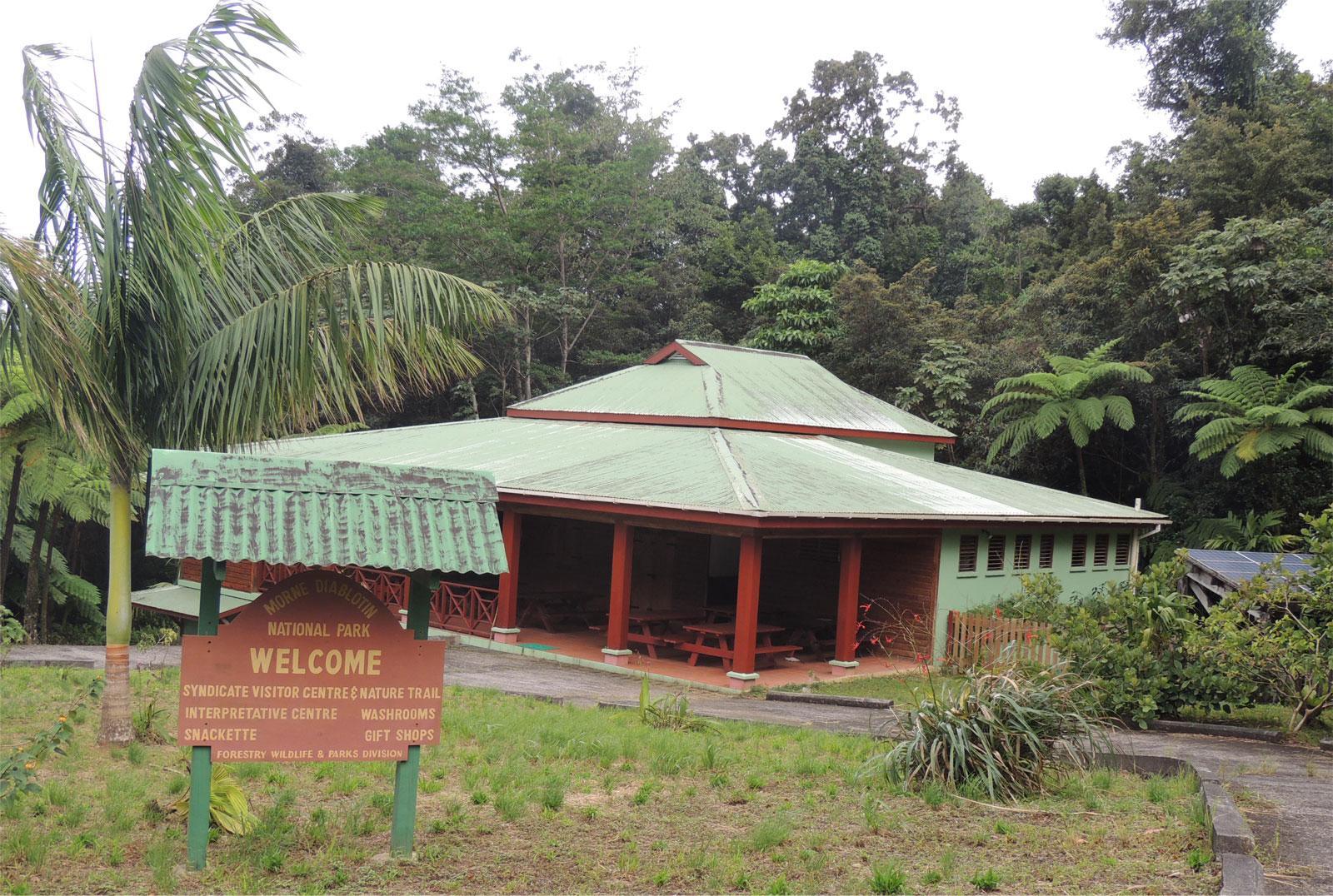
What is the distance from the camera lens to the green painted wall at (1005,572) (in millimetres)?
17266

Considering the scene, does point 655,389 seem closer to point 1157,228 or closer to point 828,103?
point 1157,228

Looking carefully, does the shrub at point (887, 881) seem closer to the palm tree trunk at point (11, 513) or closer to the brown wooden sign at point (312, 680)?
the brown wooden sign at point (312, 680)

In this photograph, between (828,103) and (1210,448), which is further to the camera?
(828,103)

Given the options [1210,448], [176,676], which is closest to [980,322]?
[1210,448]

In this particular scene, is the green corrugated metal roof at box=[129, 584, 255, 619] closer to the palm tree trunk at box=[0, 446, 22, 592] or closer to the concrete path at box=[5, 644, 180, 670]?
the concrete path at box=[5, 644, 180, 670]

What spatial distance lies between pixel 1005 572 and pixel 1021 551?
0.62m

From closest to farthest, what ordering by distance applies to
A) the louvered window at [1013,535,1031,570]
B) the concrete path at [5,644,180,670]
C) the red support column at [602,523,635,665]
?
the concrete path at [5,644,180,670]
the red support column at [602,523,635,665]
the louvered window at [1013,535,1031,570]

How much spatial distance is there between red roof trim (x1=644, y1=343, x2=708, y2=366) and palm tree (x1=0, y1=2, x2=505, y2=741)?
15.8m

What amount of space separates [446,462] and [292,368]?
12534 millimetres

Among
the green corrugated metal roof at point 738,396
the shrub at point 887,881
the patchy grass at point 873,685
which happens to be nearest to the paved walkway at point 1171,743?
the patchy grass at point 873,685

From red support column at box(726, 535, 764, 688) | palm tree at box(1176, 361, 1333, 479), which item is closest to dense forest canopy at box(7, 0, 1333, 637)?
palm tree at box(1176, 361, 1333, 479)

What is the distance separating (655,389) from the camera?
76.1 ft

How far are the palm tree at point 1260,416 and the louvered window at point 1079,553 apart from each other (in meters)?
4.76

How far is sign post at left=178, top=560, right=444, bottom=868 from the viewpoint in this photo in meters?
5.67
